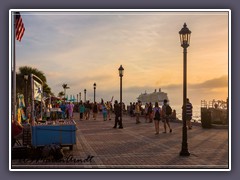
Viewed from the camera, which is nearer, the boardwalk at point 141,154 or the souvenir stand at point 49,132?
the boardwalk at point 141,154

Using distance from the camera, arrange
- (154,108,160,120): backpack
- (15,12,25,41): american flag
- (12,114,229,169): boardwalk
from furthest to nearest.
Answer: (154,108,160,120): backpack
(15,12,25,41): american flag
(12,114,229,169): boardwalk

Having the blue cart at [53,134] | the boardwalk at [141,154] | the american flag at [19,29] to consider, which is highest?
the american flag at [19,29]

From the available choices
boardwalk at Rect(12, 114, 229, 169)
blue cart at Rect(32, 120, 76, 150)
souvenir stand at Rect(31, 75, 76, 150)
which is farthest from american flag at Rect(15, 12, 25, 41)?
boardwalk at Rect(12, 114, 229, 169)

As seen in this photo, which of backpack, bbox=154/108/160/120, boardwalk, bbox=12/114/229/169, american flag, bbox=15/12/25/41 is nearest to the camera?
boardwalk, bbox=12/114/229/169

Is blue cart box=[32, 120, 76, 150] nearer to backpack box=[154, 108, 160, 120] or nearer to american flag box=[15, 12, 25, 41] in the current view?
american flag box=[15, 12, 25, 41]

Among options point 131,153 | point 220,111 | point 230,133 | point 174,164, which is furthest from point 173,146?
point 220,111

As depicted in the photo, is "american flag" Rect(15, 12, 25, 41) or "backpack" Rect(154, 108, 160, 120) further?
"backpack" Rect(154, 108, 160, 120)

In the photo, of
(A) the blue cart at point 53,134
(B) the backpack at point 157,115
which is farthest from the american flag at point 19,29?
(B) the backpack at point 157,115

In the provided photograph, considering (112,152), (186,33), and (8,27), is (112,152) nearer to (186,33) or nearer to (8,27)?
(186,33)

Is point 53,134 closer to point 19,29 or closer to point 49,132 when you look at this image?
point 49,132

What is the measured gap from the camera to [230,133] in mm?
10961

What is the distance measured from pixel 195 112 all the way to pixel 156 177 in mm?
22374

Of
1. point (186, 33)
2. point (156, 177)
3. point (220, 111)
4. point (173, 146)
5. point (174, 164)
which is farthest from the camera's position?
point (220, 111)

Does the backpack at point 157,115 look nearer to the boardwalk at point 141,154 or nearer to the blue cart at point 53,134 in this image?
the boardwalk at point 141,154
